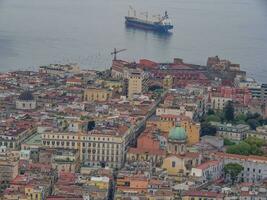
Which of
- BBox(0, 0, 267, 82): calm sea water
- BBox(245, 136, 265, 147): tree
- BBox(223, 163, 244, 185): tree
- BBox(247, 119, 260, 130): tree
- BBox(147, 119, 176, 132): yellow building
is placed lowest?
BBox(223, 163, 244, 185): tree

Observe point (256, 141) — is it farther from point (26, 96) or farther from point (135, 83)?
point (135, 83)

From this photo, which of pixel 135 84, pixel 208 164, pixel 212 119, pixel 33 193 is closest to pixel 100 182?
pixel 33 193

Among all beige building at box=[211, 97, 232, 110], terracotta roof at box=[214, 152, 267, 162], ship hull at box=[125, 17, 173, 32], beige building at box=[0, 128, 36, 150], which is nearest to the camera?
terracotta roof at box=[214, 152, 267, 162]

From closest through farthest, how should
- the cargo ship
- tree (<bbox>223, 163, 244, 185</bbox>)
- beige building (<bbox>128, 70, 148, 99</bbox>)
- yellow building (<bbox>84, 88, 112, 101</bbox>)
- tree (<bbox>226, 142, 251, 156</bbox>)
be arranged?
tree (<bbox>223, 163, 244, 185</bbox>) < tree (<bbox>226, 142, 251, 156</bbox>) < yellow building (<bbox>84, 88, 112, 101</bbox>) < beige building (<bbox>128, 70, 148, 99</bbox>) < the cargo ship

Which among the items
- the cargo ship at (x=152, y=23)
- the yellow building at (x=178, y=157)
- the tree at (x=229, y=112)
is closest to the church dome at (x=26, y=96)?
the tree at (x=229, y=112)

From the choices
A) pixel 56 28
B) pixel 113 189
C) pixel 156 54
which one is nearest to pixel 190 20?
pixel 56 28

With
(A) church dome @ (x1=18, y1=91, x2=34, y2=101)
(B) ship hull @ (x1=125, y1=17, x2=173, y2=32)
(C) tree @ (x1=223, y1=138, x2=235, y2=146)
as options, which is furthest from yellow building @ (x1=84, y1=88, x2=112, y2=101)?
(B) ship hull @ (x1=125, y1=17, x2=173, y2=32)

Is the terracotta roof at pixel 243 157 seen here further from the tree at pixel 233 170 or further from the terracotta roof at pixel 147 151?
the terracotta roof at pixel 147 151

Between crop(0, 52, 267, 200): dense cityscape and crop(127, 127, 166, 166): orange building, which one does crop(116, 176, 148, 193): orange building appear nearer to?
crop(0, 52, 267, 200): dense cityscape
